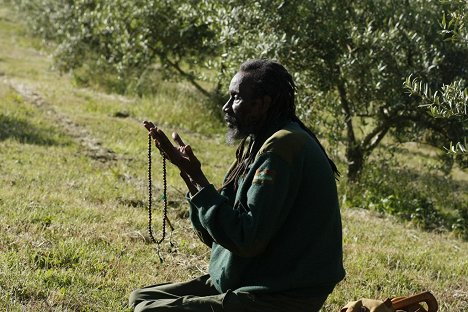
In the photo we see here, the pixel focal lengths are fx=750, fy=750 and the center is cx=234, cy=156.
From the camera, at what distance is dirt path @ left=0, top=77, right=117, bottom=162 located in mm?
11577

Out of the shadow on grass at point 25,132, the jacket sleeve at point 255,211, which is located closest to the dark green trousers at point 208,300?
the jacket sleeve at point 255,211

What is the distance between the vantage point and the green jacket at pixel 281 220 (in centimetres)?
365

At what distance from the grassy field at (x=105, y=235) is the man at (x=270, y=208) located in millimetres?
1637

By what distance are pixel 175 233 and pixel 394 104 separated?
172 inches

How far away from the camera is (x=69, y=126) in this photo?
13.8 meters

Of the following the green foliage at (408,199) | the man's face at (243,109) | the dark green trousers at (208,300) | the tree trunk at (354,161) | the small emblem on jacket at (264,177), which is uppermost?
the man's face at (243,109)

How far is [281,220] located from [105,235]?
135 inches

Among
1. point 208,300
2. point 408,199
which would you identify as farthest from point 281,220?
point 408,199

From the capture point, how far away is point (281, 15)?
10828mm

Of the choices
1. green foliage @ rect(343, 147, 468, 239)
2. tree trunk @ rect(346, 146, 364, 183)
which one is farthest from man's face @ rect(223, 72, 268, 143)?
tree trunk @ rect(346, 146, 364, 183)

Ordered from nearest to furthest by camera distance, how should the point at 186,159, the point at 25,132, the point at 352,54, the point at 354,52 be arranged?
the point at 186,159 → the point at 352,54 → the point at 354,52 → the point at 25,132

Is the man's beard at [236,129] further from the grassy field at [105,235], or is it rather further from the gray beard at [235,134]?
the grassy field at [105,235]

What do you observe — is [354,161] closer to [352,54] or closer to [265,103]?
[352,54]

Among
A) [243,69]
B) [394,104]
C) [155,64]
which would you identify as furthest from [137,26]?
[243,69]
